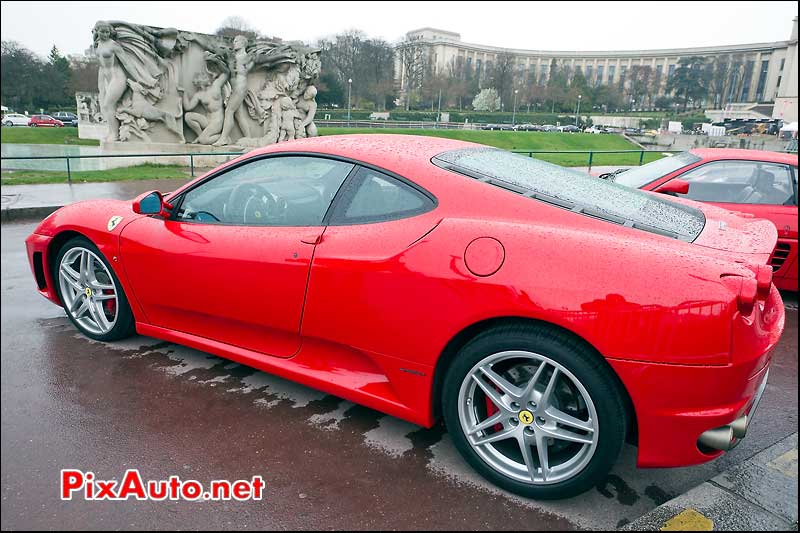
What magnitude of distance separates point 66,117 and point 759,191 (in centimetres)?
5429

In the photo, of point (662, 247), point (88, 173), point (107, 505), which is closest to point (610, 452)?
point (662, 247)

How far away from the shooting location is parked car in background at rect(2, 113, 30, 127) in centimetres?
3981

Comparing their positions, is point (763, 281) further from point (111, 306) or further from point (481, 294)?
point (111, 306)

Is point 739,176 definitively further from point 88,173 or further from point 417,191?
point 88,173

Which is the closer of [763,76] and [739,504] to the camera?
[739,504]

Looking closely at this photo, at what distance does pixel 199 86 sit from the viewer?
18297 mm

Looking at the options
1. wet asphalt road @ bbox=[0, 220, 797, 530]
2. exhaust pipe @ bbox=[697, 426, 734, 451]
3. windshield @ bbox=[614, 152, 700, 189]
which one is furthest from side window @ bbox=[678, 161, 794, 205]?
exhaust pipe @ bbox=[697, 426, 734, 451]

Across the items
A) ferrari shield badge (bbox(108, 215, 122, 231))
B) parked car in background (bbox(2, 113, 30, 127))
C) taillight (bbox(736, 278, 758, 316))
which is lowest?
ferrari shield badge (bbox(108, 215, 122, 231))

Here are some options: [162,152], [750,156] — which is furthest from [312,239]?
[162,152]

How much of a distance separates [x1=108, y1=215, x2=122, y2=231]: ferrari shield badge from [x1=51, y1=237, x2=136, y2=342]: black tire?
18 cm

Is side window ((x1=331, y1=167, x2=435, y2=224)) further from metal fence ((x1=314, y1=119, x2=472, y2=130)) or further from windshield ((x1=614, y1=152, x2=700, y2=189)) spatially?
metal fence ((x1=314, y1=119, x2=472, y2=130))

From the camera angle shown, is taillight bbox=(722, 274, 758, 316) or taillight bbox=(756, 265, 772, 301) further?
taillight bbox=(756, 265, 772, 301)

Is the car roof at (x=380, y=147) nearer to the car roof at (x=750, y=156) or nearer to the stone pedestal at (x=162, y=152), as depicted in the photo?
the car roof at (x=750, y=156)

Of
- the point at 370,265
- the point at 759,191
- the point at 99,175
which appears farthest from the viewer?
the point at 99,175
